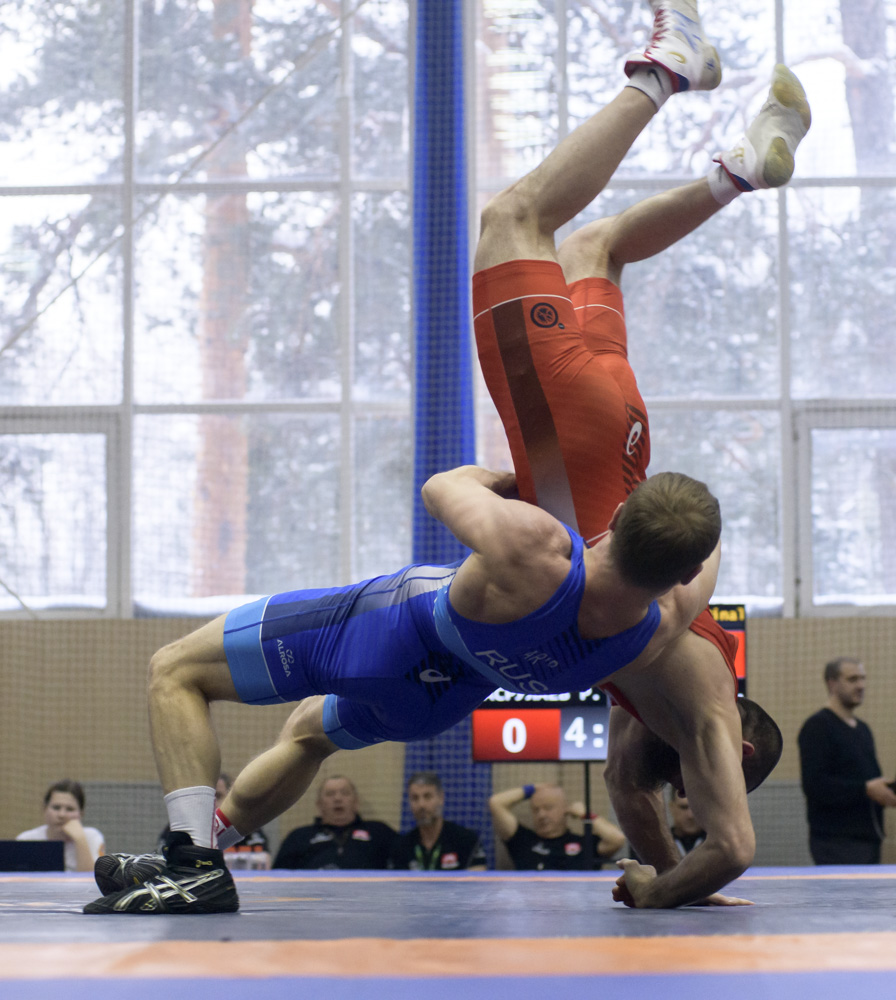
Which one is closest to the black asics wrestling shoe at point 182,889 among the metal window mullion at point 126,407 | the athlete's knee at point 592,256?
the athlete's knee at point 592,256

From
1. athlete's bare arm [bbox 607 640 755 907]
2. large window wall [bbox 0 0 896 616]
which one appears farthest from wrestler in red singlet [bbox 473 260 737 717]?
large window wall [bbox 0 0 896 616]

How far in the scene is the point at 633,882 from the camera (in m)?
2.56

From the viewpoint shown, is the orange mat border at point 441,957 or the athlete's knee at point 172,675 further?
the athlete's knee at point 172,675

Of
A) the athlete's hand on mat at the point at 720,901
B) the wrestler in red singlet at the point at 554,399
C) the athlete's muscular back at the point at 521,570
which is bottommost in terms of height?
the athlete's hand on mat at the point at 720,901

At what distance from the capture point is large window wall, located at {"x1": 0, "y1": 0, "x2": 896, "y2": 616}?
7.31 metres

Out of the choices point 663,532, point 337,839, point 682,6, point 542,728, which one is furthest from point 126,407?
point 663,532

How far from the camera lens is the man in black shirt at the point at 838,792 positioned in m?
5.01

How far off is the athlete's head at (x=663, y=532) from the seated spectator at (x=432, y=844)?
10.6ft

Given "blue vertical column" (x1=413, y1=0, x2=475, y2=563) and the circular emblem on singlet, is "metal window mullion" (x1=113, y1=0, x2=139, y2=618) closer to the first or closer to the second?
"blue vertical column" (x1=413, y1=0, x2=475, y2=563)

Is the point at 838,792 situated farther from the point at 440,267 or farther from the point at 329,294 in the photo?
the point at 329,294

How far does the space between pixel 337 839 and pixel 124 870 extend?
2888 mm

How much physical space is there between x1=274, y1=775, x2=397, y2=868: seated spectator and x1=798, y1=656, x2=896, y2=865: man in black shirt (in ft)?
5.75

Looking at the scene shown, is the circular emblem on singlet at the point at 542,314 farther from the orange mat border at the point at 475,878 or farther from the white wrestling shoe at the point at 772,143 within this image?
the orange mat border at the point at 475,878

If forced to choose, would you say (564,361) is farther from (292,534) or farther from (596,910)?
(292,534)
